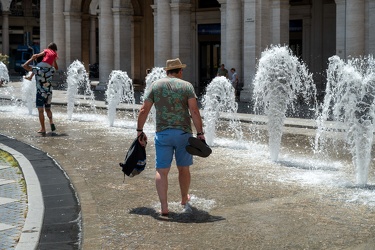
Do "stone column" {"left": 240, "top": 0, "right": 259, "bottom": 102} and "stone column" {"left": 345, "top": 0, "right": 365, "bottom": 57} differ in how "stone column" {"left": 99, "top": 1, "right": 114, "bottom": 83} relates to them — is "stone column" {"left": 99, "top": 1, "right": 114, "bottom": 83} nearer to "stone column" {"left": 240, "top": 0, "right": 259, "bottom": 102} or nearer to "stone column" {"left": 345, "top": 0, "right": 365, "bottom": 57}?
"stone column" {"left": 240, "top": 0, "right": 259, "bottom": 102}

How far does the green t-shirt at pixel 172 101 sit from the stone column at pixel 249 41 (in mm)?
17700

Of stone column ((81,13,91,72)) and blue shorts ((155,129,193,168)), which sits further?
stone column ((81,13,91,72))

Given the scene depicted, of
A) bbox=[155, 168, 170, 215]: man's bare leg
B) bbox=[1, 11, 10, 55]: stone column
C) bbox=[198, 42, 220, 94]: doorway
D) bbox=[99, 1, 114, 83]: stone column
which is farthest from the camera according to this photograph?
bbox=[1, 11, 10, 55]: stone column

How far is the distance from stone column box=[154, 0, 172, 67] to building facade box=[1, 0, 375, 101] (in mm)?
43

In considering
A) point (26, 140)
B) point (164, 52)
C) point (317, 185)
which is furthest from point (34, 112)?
point (317, 185)

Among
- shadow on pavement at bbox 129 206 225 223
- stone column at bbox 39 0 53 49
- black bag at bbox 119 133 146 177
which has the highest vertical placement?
stone column at bbox 39 0 53 49

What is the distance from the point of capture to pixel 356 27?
21.9 meters

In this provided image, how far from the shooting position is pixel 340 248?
6.17 metres

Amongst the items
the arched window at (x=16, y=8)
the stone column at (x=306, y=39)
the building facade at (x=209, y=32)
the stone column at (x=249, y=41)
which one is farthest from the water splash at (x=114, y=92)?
the arched window at (x=16, y=8)

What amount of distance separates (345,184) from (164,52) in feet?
70.9

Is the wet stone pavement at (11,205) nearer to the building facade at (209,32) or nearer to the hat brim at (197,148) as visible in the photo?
the hat brim at (197,148)

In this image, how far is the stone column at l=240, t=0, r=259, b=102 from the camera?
24.8 meters

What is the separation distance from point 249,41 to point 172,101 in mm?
17902

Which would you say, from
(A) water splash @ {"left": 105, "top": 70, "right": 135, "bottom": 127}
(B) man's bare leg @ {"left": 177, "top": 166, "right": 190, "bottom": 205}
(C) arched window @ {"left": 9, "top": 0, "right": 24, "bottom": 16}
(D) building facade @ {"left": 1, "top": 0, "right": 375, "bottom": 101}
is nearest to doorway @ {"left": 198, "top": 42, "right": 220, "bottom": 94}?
(D) building facade @ {"left": 1, "top": 0, "right": 375, "bottom": 101}
